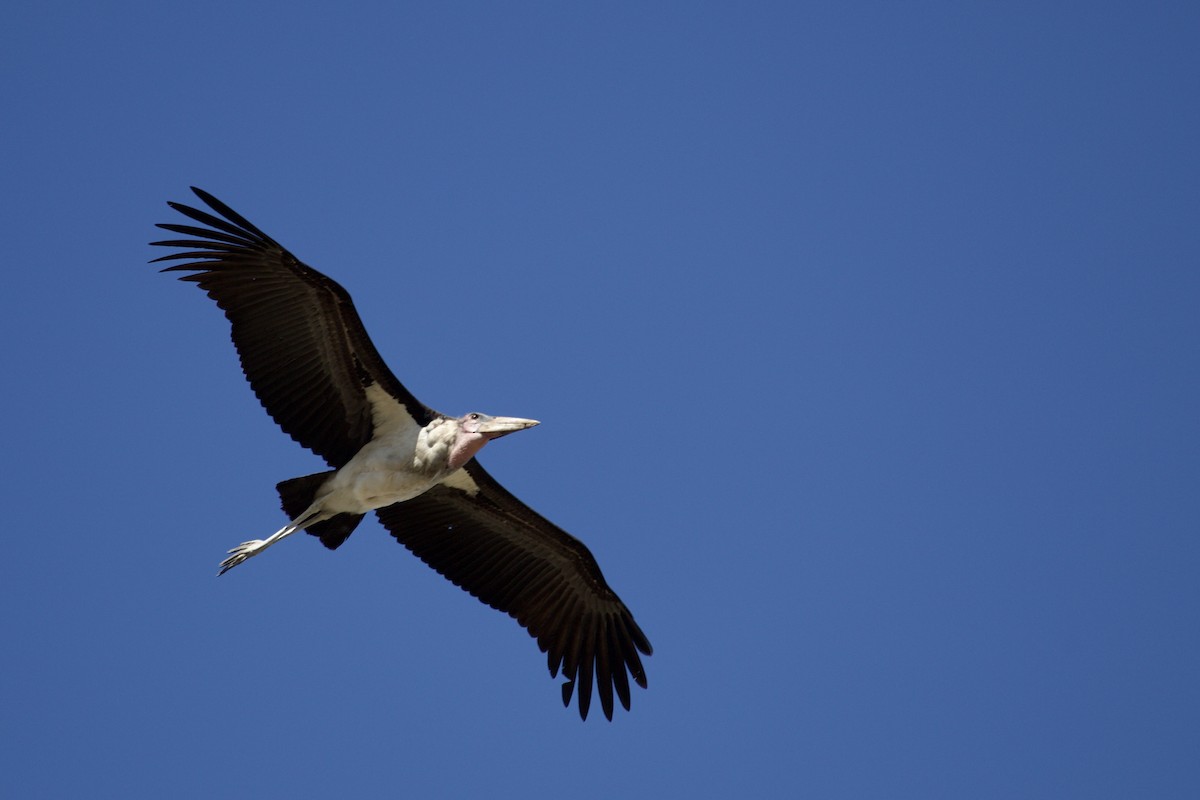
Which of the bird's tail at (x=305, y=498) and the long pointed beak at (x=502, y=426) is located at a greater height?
the long pointed beak at (x=502, y=426)

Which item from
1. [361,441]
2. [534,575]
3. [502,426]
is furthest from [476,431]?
[534,575]

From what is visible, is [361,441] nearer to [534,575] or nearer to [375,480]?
[375,480]

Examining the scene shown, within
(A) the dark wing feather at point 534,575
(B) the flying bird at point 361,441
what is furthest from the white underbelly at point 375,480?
(A) the dark wing feather at point 534,575

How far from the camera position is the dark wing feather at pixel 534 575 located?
19453 mm

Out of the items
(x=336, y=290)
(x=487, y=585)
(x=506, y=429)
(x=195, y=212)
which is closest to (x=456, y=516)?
(x=487, y=585)

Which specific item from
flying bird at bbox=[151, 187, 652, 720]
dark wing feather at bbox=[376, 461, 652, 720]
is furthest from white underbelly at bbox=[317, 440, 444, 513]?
dark wing feather at bbox=[376, 461, 652, 720]

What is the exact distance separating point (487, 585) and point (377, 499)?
8.18 feet

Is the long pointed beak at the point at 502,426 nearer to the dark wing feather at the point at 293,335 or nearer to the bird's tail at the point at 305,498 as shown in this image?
the dark wing feather at the point at 293,335

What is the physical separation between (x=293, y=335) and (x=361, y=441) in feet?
4.65

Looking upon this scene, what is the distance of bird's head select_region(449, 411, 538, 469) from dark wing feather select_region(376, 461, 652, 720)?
141 cm

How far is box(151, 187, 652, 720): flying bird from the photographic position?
1731 cm

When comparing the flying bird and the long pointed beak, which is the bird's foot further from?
the long pointed beak

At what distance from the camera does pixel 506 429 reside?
1767cm

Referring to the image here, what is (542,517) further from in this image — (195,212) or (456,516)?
(195,212)
